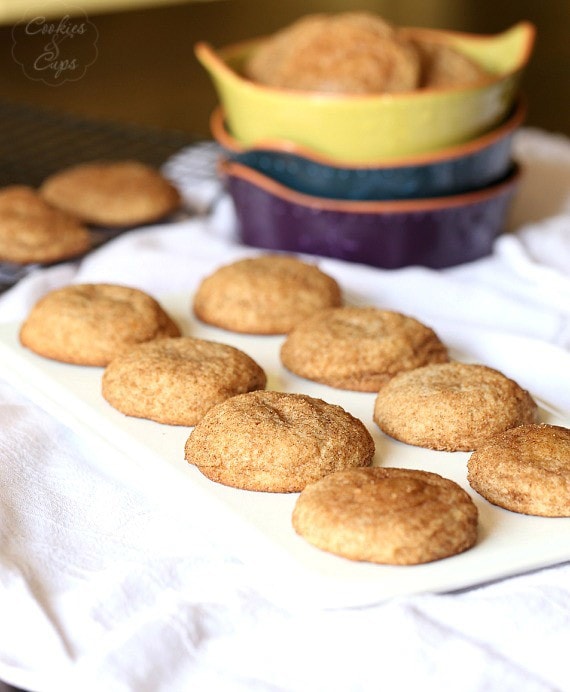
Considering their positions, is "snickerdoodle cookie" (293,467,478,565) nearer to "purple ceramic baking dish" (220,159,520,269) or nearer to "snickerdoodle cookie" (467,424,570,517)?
"snickerdoodle cookie" (467,424,570,517)

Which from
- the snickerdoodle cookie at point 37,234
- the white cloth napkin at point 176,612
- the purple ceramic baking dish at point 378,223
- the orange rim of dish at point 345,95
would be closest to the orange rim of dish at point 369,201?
the purple ceramic baking dish at point 378,223

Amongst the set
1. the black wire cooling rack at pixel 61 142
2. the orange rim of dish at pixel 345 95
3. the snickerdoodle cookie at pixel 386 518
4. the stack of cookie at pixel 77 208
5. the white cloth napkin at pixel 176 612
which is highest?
the orange rim of dish at pixel 345 95

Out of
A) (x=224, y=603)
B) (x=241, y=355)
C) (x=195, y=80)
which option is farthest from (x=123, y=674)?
(x=195, y=80)

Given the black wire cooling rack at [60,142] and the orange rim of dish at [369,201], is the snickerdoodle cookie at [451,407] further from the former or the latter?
the black wire cooling rack at [60,142]

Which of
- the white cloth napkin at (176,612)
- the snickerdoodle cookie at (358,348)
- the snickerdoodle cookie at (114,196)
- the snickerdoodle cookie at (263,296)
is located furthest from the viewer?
the snickerdoodle cookie at (114,196)

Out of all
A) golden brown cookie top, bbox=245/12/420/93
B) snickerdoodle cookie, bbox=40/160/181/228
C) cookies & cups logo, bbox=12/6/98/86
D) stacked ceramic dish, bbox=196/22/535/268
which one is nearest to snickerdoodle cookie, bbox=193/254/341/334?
stacked ceramic dish, bbox=196/22/535/268
